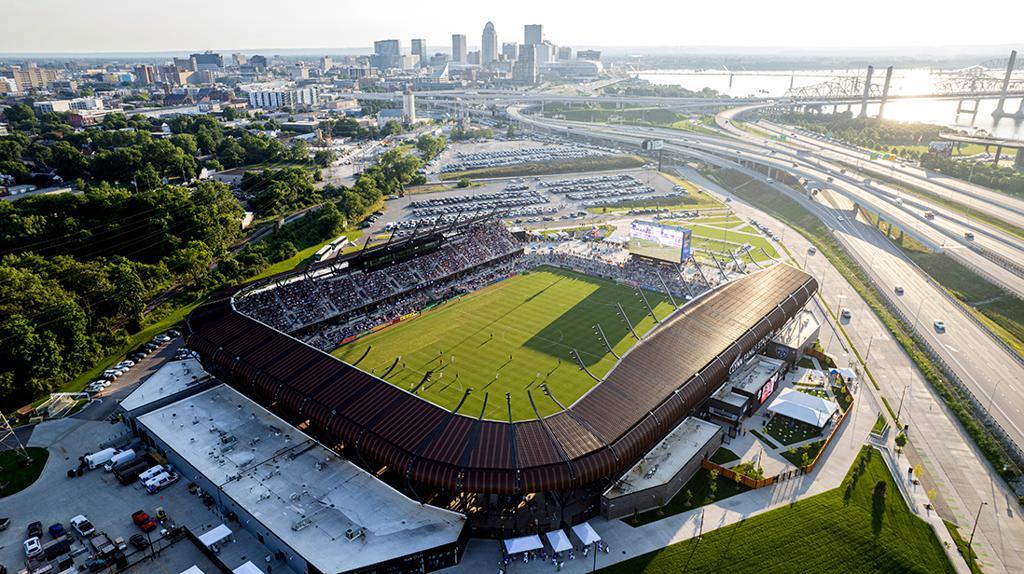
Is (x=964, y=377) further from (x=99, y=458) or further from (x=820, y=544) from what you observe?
(x=99, y=458)

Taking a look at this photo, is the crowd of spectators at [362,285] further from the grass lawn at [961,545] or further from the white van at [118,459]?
the grass lawn at [961,545]

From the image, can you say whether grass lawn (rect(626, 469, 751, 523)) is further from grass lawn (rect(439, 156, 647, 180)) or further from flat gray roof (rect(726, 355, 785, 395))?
grass lawn (rect(439, 156, 647, 180))

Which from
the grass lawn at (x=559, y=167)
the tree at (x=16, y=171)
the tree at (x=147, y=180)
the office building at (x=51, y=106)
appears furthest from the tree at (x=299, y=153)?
the office building at (x=51, y=106)

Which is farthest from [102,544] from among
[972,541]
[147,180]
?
[147,180]

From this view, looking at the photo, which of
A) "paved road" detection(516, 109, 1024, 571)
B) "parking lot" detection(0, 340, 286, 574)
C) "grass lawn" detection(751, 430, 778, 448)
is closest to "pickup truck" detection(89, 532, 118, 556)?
"parking lot" detection(0, 340, 286, 574)

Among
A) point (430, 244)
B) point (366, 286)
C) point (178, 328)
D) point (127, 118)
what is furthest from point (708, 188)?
point (127, 118)

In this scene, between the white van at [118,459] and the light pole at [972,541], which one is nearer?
the light pole at [972,541]

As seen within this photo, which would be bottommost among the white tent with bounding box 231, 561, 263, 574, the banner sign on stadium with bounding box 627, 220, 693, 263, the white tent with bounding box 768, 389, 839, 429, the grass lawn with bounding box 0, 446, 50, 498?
the grass lawn with bounding box 0, 446, 50, 498
